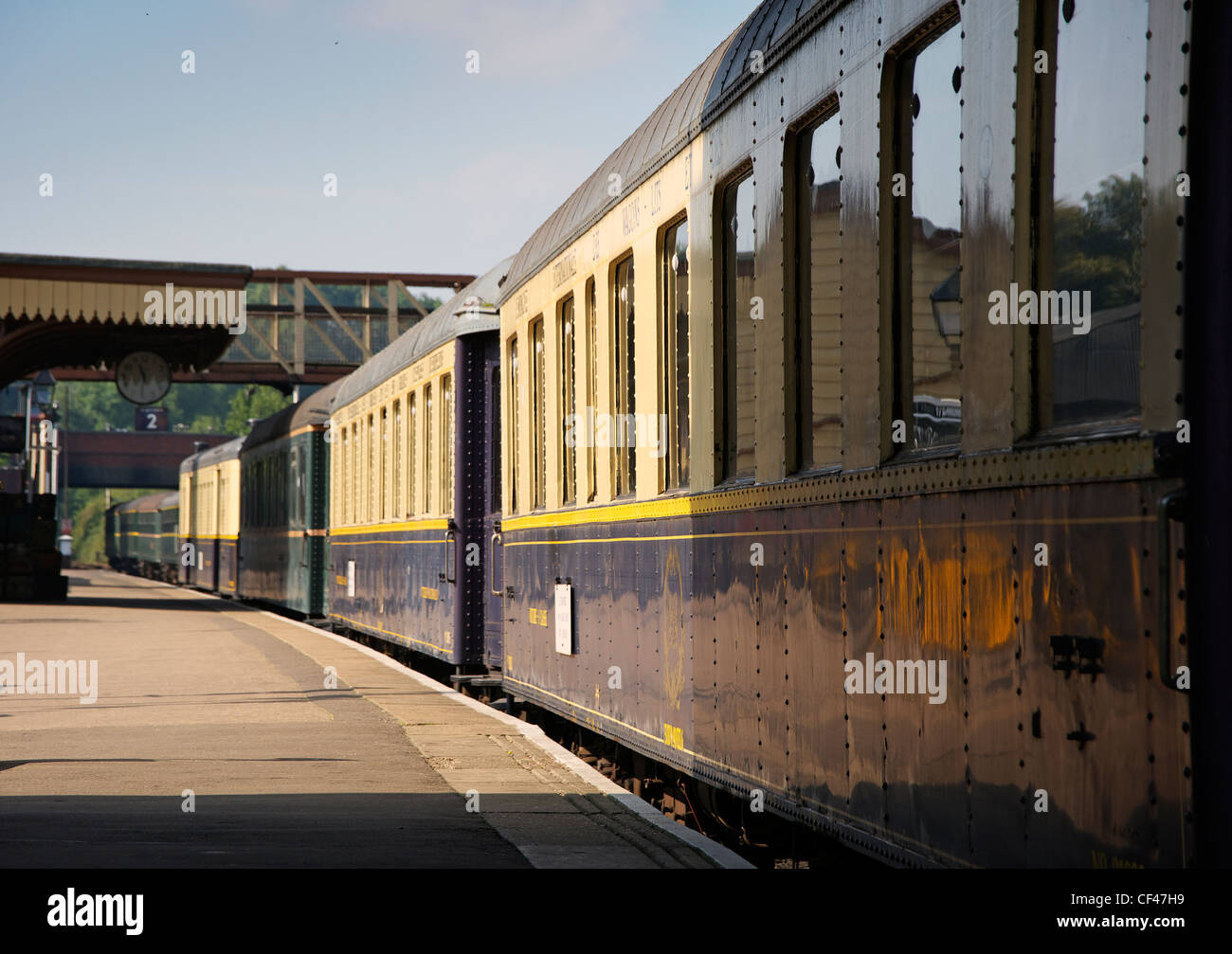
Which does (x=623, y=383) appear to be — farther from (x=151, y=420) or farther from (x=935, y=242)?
(x=151, y=420)

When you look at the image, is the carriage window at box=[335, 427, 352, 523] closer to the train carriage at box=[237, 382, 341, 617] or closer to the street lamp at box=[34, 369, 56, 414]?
the train carriage at box=[237, 382, 341, 617]

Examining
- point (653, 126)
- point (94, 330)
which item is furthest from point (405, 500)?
point (94, 330)

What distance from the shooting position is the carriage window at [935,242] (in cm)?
467

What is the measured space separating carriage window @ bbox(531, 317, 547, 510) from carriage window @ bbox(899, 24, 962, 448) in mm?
5328

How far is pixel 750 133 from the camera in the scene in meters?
6.36

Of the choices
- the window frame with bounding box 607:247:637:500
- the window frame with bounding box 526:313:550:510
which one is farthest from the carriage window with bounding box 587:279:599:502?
the window frame with bounding box 526:313:550:510

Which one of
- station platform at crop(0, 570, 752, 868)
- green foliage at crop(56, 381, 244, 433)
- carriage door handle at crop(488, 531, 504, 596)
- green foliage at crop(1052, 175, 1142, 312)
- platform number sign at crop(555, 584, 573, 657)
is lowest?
station platform at crop(0, 570, 752, 868)

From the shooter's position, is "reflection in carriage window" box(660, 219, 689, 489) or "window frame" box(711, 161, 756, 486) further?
"reflection in carriage window" box(660, 219, 689, 489)

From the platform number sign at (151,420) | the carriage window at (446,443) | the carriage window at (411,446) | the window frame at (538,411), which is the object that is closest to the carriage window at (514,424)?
the window frame at (538,411)

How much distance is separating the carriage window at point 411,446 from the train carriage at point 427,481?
0.01m

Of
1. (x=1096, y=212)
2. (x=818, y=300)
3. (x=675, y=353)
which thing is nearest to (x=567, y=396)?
(x=675, y=353)

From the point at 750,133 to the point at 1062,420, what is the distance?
2659 millimetres

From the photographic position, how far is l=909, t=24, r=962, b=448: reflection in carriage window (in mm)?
4668
